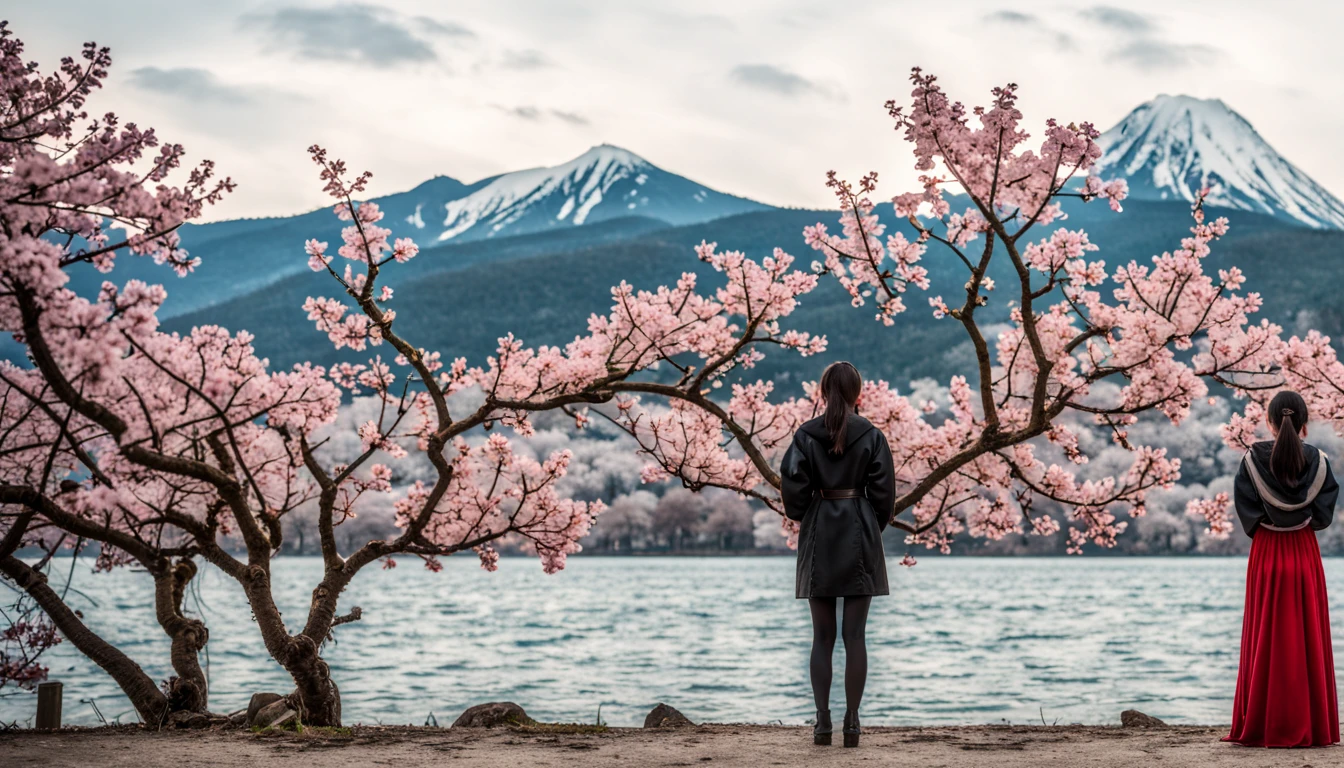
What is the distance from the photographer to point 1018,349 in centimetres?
973

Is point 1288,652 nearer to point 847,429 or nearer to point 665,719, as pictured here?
point 847,429

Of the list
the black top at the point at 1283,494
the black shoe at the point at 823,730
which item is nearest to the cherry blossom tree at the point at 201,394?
the black shoe at the point at 823,730

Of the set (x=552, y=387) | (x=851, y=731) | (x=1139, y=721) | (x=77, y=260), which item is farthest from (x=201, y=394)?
(x=1139, y=721)

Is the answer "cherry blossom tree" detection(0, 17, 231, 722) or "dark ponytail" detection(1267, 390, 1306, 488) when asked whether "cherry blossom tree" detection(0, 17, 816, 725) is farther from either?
"dark ponytail" detection(1267, 390, 1306, 488)

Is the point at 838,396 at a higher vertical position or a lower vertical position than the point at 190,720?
higher

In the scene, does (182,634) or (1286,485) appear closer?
(1286,485)

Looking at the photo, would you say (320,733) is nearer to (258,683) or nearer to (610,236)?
(258,683)

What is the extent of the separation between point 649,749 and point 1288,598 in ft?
11.4

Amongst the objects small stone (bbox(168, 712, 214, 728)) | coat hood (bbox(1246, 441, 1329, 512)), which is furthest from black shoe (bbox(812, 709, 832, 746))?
small stone (bbox(168, 712, 214, 728))

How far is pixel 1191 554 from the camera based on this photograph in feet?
316

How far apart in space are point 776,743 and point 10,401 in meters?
5.91

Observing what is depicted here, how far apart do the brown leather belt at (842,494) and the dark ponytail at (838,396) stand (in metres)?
0.21

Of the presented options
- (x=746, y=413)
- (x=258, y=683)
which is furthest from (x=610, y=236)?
(x=746, y=413)

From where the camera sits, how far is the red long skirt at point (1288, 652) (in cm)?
673
